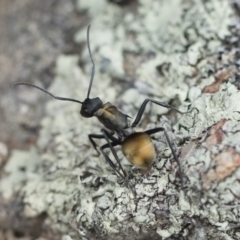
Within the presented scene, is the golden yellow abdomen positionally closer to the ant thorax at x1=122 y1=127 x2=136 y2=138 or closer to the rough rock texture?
the rough rock texture

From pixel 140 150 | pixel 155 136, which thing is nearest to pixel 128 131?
pixel 155 136

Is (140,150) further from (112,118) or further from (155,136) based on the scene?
(112,118)

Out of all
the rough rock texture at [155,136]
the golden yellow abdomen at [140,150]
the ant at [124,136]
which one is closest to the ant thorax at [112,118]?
the ant at [124,136]

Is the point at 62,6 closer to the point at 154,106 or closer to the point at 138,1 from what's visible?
the point at 138,1

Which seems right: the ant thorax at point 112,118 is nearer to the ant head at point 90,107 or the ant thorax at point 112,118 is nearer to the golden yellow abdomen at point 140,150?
the ant head at point 90,107

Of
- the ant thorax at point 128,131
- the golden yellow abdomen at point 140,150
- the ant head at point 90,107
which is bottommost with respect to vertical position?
the golden yellow abdomen at point 140,150

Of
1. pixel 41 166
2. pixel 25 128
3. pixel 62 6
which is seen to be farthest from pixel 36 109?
pixel 62 6

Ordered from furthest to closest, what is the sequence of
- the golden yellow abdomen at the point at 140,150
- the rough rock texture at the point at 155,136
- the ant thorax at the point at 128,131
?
1. the ant thorax at the point at 128,131
2. the golden yellow abdomen at the point at 140,150
3. the rough rock texture at the point at 155,136
